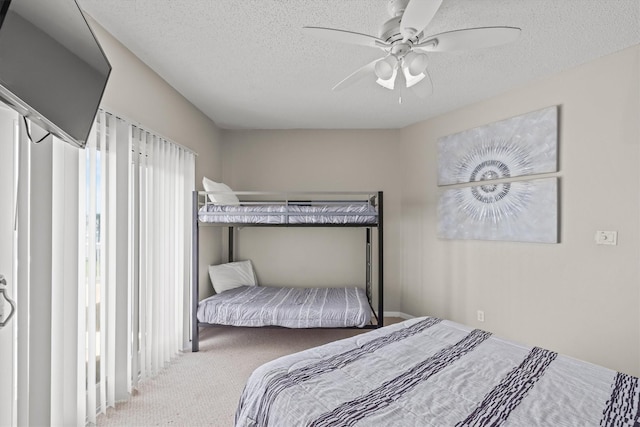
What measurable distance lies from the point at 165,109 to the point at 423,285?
3265 mm

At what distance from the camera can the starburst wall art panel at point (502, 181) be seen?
95.8 inches

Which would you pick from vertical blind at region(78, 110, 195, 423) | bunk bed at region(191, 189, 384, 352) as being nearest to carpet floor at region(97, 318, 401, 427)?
vertical blind at region(78, 110, 195, 423)

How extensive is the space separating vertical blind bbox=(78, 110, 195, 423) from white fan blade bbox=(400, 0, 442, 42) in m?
1.82

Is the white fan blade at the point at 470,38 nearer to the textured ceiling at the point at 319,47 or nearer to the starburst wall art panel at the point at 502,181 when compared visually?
the textured ceiling at the point at 319,47

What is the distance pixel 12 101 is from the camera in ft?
2.89

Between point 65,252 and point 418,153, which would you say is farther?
point 418,153

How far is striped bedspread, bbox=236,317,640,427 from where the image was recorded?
105 cm

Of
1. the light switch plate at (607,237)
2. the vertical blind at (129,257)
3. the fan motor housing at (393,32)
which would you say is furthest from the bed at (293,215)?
the light switch plate at (607,237)

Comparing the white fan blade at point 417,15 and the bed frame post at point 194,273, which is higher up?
the white fan blade at point 417,15

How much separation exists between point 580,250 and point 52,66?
10.8ft

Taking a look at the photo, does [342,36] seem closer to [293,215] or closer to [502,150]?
[293,215]

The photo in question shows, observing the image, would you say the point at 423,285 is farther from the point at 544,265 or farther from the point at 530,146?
the point at 530,146

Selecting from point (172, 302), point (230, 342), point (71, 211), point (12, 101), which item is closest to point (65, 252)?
point (71, 211)

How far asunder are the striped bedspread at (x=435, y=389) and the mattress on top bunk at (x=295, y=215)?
4.38ft
